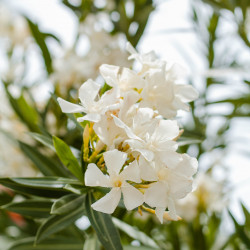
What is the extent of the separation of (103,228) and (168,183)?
5.9 inches

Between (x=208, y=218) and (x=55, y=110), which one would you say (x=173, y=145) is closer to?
(x=55, y=110)

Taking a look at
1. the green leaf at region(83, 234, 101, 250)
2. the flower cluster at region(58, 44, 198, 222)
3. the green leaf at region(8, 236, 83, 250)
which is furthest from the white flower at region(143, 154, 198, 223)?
the green leaf at region(8, 236, 83, 250)

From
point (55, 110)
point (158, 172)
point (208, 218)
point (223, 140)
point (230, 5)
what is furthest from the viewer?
point (223, 140)

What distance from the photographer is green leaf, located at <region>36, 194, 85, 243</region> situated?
0.59 m

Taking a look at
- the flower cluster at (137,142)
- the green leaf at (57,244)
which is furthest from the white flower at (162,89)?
the green leaf at (57,244)

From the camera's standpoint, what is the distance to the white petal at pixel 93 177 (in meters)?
0.47

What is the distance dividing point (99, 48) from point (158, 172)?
2.63ft

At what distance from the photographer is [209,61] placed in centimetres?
172

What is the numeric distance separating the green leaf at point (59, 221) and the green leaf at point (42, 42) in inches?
28.9

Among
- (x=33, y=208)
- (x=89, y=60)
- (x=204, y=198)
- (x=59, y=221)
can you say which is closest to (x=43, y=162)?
(x=33, y=208)

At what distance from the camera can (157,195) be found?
1.57 feet

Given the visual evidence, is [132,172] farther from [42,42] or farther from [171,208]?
[42,42]

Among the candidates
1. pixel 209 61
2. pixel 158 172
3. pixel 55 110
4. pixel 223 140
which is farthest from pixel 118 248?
pixel 209 61

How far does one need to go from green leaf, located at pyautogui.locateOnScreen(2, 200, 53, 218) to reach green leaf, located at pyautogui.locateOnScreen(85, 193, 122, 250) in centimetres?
17
